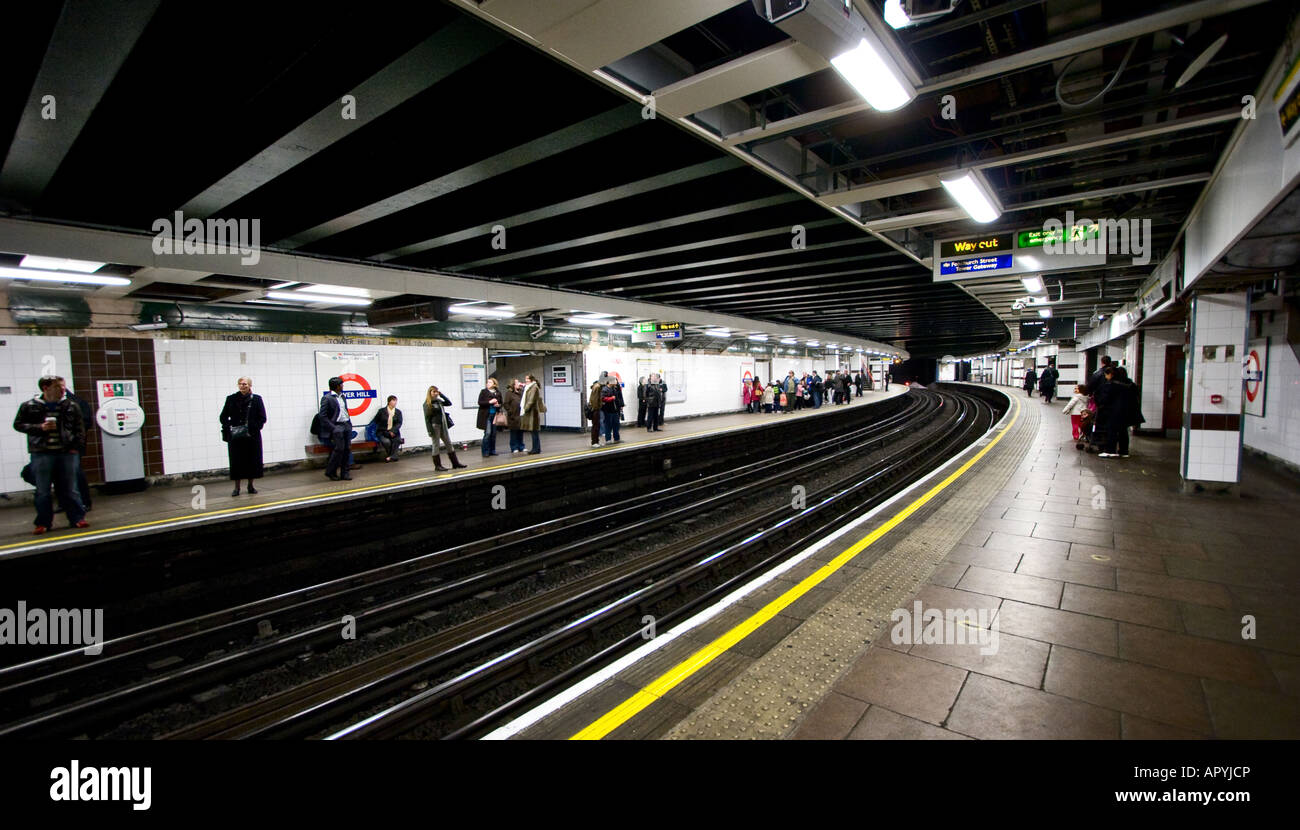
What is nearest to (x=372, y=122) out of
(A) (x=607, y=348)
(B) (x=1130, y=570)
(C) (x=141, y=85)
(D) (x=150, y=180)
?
(C) (x=141, y=85)

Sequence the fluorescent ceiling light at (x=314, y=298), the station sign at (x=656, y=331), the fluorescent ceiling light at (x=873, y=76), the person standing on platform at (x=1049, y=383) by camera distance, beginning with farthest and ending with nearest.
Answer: the person standing on platform at (x=1049, y=383)
the station sign at (x=656, y=331)
the fluorescent ceiling light at (x=314, y=298)
the fluorescent ceiling light at (x=873, y=76)

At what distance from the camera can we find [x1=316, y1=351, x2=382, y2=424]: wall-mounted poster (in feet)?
33.7

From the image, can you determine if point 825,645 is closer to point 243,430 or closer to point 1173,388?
point 243,430

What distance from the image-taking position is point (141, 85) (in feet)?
10.3

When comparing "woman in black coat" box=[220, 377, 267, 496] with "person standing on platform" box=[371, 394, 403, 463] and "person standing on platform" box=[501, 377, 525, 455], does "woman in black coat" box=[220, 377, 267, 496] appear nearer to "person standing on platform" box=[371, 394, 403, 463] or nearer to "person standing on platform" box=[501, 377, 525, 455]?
"person standing on platform" box=[371, 394, 403, 463]

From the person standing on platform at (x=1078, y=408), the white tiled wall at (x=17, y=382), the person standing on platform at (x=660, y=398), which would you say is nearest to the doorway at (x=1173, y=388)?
the person standing on platform at (x=1078, y=408)

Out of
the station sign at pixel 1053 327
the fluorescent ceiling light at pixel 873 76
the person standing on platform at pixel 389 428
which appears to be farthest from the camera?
the station sign at pixel 1053 327

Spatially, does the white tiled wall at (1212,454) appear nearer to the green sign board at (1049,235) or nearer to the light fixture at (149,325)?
the green sign board at (1049,235)

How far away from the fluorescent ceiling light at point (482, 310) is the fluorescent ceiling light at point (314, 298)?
1596 millimetres

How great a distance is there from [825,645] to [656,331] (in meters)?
12.3
